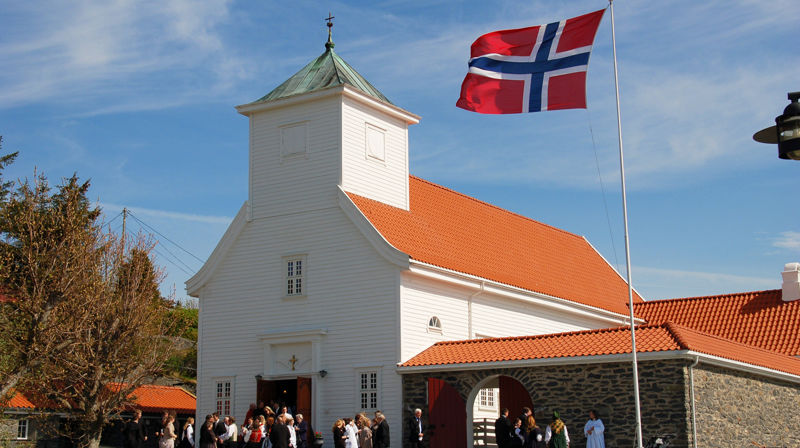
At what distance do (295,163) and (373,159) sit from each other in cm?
248

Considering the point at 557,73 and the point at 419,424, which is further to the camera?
the point at 419,424

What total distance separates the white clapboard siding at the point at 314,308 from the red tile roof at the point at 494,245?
137 cm

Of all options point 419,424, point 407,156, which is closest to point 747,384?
point 419,424

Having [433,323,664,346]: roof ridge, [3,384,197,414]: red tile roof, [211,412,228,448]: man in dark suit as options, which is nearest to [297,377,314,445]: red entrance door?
[433,323,664,346]: roof ridge

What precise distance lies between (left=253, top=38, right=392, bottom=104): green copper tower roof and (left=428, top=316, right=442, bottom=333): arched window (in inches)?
290

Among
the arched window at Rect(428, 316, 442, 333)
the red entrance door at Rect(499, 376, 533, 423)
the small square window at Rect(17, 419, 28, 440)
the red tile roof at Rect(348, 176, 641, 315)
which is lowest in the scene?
the small square window at Rect(17, 419, 28, 440)

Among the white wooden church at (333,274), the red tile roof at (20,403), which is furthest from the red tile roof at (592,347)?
the red tile roof at (20,403)

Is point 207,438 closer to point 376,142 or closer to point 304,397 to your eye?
point 304,397

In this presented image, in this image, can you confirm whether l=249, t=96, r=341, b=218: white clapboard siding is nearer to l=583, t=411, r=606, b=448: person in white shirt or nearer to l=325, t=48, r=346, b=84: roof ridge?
l=325, t=48, r=346, b=84: roof ridge

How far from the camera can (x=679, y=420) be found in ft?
74.5

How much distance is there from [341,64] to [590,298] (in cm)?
1391

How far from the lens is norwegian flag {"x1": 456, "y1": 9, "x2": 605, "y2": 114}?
68.4 feet

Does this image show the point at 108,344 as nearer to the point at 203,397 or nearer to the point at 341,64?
the point at 203,397

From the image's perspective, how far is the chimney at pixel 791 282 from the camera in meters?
36.7
